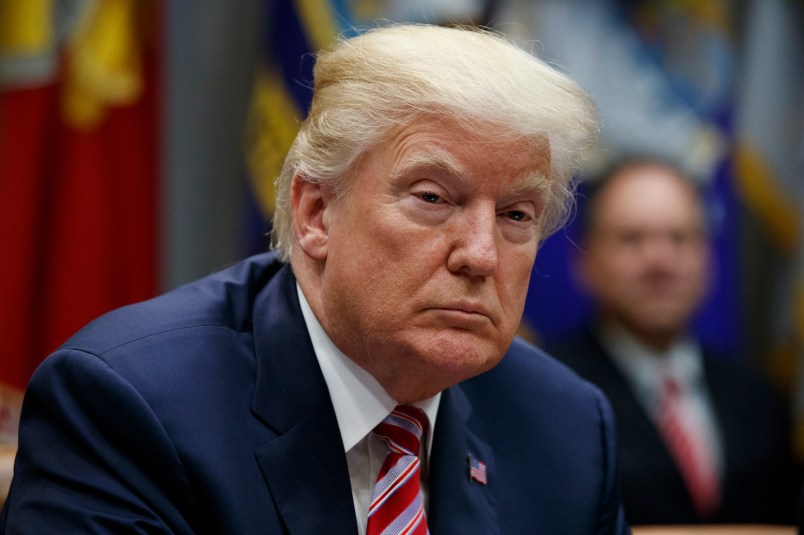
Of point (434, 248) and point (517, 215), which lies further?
point (517, 215)

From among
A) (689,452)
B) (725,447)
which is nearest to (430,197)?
(689,452)

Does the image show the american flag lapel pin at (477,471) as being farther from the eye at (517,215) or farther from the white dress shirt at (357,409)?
the eye at (517,215)

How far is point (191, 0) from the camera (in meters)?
4.12

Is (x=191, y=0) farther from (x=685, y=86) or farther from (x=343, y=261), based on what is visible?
(x=343, y=261)

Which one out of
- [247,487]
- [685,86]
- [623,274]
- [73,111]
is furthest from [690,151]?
[247,487]

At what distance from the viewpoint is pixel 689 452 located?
12.5 ft

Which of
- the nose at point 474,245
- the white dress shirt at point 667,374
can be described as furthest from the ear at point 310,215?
the white dress shirt at point 667,374

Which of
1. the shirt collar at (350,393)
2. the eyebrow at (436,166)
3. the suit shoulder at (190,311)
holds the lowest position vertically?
the shirt collar at (350,393)

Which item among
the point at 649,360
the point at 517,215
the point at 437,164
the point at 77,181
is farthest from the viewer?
the point at 649,360

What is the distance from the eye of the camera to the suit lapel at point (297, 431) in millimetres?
1771

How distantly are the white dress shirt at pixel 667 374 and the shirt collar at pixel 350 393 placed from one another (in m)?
2.06

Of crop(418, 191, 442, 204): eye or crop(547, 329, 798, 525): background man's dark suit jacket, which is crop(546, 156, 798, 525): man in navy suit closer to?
crop(547, 329, 798, 525): background man's dark suit jacket

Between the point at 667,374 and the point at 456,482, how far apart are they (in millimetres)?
2153

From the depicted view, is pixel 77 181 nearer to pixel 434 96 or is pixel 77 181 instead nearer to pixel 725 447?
pixel 434 96
